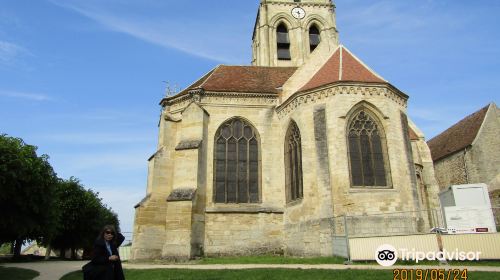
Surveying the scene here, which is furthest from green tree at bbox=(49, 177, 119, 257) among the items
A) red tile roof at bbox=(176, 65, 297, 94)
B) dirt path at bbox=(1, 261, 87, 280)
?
red tile roof at bbox=(176, 65, 297, 94)

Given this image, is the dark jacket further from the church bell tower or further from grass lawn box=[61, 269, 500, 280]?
the church bell tower

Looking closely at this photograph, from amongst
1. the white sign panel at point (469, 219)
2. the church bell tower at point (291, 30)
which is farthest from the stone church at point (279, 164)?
the church bell tower at point (291, 30)

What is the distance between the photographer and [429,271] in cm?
885

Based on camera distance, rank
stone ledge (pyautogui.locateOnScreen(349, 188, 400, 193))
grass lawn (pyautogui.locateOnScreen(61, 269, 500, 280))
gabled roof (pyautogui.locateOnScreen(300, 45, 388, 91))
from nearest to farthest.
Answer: grass lawn (pyautogui.locateOnScreen(61, 269, 500, 280))
stone ledge (pyautogui.locateOnScreen(349, 188, 400, 193))
gabled roof (pyautogui.locateOnScreen(300, 45, 388, 91))

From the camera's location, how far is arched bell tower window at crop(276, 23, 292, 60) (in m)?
30.3

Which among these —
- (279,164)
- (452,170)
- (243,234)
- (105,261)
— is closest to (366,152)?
(279,164)

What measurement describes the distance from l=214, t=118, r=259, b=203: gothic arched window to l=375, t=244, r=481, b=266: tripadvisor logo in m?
7.57

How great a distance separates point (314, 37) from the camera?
3166cm

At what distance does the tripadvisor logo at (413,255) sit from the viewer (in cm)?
1115

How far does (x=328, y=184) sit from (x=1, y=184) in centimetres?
1329

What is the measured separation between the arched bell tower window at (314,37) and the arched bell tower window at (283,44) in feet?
6.52

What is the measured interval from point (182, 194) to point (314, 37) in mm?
20652

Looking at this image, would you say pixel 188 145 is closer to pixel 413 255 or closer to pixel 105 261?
pixel 413 255

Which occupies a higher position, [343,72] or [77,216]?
[343,72]
